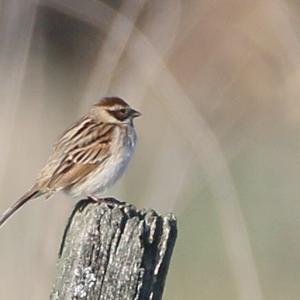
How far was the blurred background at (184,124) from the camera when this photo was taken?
6004 millimetres

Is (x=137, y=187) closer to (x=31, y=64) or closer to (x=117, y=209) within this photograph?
(x=31, y=64)

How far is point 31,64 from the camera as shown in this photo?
942cm

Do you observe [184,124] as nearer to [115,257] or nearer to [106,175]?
[106,175]

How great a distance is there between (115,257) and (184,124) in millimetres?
2783

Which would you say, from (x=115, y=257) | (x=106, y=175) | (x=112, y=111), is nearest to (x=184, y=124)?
(x=112, y=111)

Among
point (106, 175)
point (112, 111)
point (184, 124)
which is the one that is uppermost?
point (184, 124)

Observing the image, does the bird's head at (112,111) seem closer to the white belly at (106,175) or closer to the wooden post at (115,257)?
the white belly at (106,175)

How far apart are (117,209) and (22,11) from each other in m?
2.59

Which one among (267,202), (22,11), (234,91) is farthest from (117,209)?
(234,91)

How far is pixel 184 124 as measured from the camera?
620 cm

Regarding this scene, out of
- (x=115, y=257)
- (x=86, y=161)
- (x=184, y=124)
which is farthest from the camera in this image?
(x=184, y=124)

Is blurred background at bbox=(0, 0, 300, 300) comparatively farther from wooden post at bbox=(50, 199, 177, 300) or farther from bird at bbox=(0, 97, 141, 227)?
wooden post at bbox=(50, 199, 177, 300)

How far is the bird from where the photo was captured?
526 cm

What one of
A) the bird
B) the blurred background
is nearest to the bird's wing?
the bird
